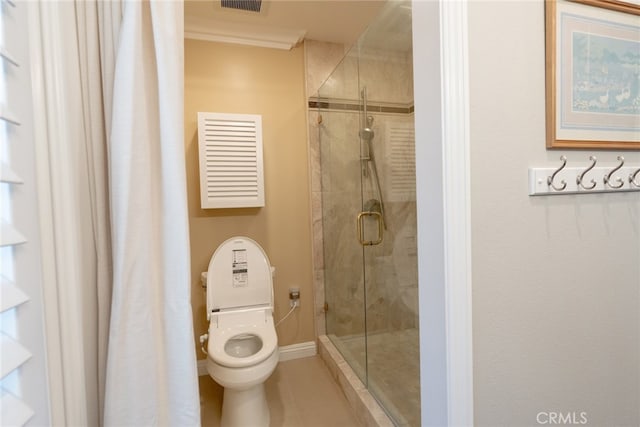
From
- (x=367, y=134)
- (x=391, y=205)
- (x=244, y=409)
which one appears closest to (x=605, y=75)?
(x=391, y=205)

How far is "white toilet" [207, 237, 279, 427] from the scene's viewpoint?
155cm

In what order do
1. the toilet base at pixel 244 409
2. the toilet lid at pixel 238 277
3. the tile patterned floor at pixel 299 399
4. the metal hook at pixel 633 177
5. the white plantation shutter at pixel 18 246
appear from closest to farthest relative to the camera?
the white plantation shutter at pixel 18 246
the metal hook at pixel 633 177
the toilet base at pixel 244 409
the tile patterned floor at pixel 299 399
the toilet lid at pixel 238 277

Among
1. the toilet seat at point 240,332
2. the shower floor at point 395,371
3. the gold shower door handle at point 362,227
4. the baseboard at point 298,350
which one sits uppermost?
the gold shower door handle at point 362,227

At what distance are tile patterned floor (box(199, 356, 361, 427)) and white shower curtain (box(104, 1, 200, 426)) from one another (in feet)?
4.07

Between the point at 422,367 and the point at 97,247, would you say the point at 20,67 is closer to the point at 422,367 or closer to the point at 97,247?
the point at 97,247

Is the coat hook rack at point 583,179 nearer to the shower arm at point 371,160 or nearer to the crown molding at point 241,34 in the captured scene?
the shower arm at point 371,160

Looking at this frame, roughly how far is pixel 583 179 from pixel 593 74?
1.08 feet

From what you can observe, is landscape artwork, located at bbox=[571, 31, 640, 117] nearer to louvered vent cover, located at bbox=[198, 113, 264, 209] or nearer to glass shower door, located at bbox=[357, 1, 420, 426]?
glass shower door, located at bbox=[357, 1, 420, 426]

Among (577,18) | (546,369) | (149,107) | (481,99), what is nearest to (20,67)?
(149,107)

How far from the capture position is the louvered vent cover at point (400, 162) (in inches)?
59.4

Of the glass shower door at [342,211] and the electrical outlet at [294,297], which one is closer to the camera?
the glass shower door at [342,211]

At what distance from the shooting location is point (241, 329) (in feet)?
6.10

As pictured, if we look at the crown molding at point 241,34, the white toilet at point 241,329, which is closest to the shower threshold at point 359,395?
the white toilet at point 241,329

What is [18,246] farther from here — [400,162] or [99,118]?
[400,162]
